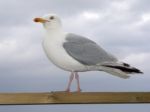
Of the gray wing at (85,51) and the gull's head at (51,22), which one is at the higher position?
the gull's head at (51,22)

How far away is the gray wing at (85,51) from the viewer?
258 cm

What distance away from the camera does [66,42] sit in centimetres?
264

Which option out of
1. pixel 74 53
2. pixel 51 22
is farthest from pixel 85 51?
pixel 51 22

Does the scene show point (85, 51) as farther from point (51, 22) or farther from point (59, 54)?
point (51, 22)

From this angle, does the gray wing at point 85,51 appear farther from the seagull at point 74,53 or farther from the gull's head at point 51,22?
the gull's head at point 51,22

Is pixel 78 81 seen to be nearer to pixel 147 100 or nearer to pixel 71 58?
pixel 71 58

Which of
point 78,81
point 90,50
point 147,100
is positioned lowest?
point 147,100

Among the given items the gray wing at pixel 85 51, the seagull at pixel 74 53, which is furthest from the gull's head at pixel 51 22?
the gray wing at pixel 85 51

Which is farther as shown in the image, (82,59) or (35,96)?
(82,59)

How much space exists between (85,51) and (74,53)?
10cm

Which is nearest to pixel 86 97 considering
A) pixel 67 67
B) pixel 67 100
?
pixel 67 100

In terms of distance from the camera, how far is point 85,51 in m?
2.68

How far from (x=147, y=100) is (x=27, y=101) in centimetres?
77

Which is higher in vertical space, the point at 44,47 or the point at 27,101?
the point at 44,47
